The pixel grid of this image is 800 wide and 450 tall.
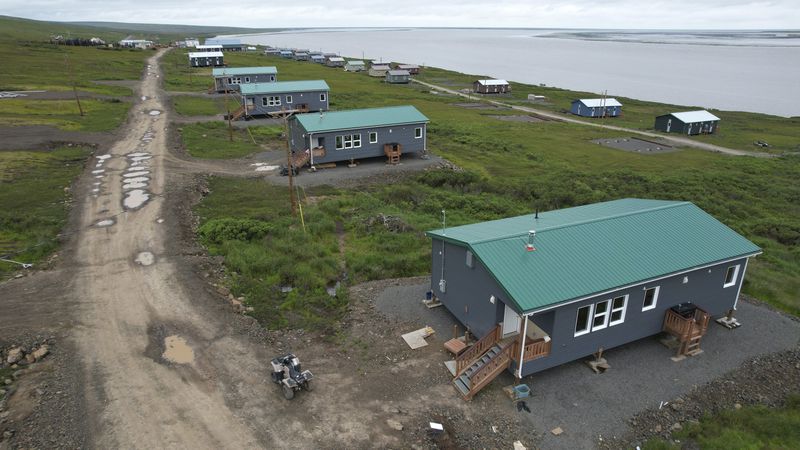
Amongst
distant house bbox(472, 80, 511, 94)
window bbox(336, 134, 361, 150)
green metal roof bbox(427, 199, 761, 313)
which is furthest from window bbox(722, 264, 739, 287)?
distant house bbox(472, 80, 511, 94)

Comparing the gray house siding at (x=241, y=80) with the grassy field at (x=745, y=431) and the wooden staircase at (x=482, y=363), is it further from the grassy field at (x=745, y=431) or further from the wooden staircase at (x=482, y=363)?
the grassy field at (x=745, y=431)

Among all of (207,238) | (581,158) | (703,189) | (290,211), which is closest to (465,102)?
(581,158)

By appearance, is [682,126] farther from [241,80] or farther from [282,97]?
[241,80]

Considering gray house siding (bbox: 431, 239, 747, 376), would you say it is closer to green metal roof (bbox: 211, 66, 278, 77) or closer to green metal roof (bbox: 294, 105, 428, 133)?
green metal roof (bbox: 294, 105, 428, 133)

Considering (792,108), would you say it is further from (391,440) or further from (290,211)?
(391,440)

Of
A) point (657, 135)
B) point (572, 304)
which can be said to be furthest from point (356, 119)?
point (657, 135)

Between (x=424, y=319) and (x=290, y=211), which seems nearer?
(x=424, y=319)

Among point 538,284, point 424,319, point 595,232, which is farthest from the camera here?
point 424,319
